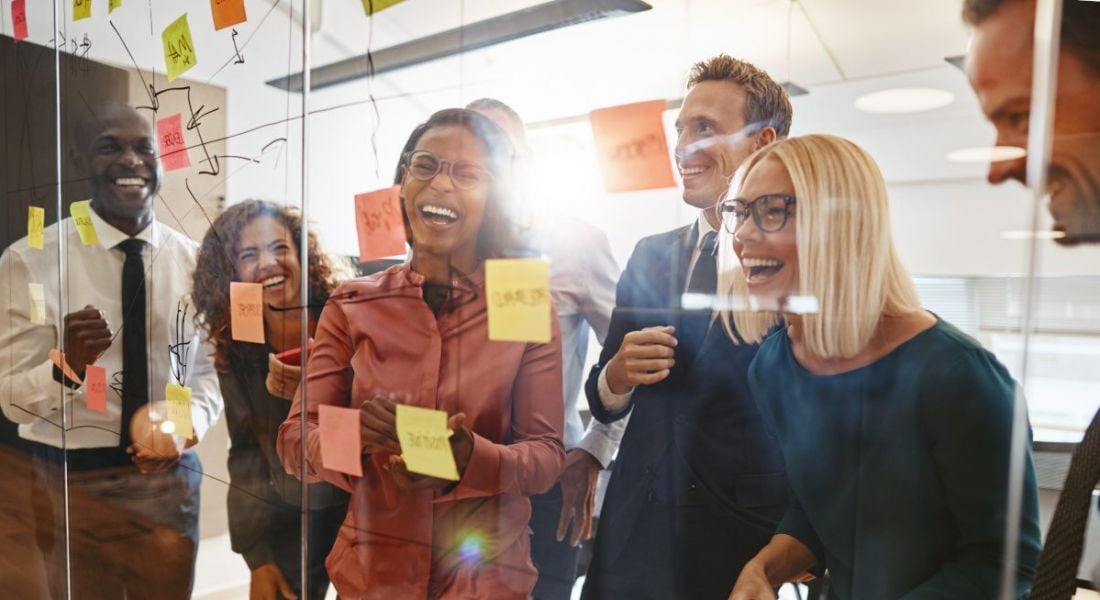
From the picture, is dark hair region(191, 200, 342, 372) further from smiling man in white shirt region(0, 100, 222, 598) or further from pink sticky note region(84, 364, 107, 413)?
pink sticky note region(84, 364, 107, 413)

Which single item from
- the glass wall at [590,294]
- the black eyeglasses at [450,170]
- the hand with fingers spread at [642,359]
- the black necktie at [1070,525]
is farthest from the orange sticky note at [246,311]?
the black necktie at [1070,525]

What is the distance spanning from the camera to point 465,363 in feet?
3.94

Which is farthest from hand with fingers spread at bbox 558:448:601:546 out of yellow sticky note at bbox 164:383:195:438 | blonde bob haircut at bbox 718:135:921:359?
yellow sticky note at bbox 164:383:195:438

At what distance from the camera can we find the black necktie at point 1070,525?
2.39 ft

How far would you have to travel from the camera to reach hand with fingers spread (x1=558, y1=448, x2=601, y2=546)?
1076 millimetres

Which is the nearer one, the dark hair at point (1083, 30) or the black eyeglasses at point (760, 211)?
the dark hair at point (1083, 30)

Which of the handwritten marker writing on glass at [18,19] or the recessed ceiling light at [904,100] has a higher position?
the handwritten marker writing on glass at [18,19]

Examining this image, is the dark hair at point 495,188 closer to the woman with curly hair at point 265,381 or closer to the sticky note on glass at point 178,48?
the woman with curly hair at point 265,381

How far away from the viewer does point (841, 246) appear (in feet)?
2.70

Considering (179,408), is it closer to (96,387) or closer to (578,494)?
(96,387)

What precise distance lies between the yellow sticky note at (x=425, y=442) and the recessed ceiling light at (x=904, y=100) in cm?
78

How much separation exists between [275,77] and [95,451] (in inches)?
47.8

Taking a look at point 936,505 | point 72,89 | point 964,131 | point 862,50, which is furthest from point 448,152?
point 72,89

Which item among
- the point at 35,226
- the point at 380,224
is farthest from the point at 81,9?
the point at 380,224
